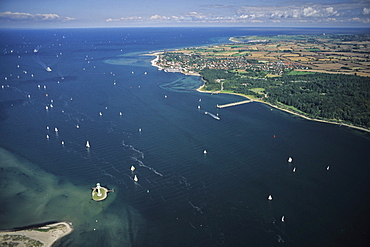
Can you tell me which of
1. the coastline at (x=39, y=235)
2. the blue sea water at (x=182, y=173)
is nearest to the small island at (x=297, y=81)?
the blue sea water at (x=182, y=173)

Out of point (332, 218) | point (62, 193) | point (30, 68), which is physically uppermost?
point (30, 68)

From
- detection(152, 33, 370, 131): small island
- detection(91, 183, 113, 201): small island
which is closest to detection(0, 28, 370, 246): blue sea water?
detection(91, 183, 113, 201): small island

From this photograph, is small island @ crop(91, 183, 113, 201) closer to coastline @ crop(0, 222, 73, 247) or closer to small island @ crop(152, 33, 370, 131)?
coastline @ crop(0, 222, 73, 247)

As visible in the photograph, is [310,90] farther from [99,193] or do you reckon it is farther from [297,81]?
[99,193]

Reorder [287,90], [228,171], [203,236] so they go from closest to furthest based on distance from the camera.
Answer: [203,236], [228,171], [287,90]

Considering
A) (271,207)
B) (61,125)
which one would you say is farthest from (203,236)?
(61,125)

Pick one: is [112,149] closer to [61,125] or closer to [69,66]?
[61,125]

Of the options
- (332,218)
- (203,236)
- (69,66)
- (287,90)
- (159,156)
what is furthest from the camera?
(69,66)
